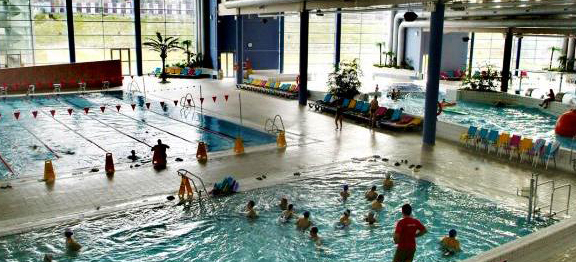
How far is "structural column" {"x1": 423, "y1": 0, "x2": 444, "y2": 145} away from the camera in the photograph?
16500 millimetres

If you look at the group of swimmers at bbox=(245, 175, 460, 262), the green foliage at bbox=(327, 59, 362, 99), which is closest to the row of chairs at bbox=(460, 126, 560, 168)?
the group of swimmers at bbox=(245, 175, 460, 262)

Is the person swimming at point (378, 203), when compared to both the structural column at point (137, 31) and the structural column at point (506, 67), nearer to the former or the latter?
the structural column at point (506, 67)

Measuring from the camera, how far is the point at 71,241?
904cm

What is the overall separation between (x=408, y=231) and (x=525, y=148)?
9119 mm

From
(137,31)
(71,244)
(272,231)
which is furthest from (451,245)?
(137,31)

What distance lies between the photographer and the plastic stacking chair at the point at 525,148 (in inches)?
585

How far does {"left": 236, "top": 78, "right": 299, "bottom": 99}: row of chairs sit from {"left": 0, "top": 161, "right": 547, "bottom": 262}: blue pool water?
54.5 feet

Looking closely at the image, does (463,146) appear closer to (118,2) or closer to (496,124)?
(496,124)

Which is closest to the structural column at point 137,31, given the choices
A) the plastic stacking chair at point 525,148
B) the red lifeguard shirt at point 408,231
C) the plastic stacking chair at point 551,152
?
the plastic stacking chair at point 525,148

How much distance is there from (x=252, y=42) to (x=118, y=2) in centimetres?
1027

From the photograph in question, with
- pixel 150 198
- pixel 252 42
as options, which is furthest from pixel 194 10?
pixel 150 198

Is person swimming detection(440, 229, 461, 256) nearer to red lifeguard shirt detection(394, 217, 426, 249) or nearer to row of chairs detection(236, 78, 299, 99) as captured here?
Result: red lifeguard shirt detection(394, 217, 426, 249)

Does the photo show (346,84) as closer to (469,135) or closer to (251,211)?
(469,135)

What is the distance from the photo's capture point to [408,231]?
291 inches
